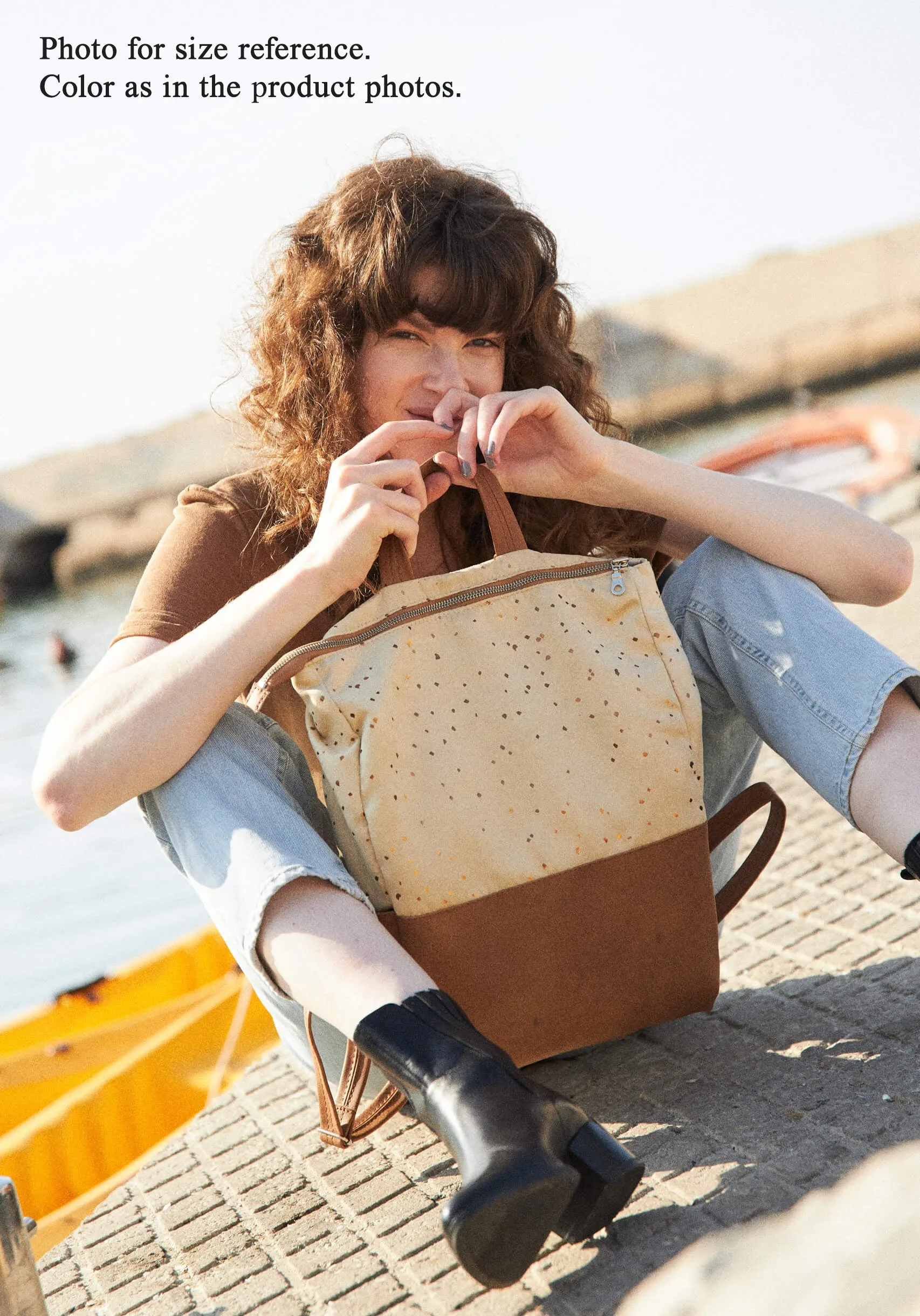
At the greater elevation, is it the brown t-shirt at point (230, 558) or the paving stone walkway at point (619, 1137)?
the brown t-shirt at point (230, 558)

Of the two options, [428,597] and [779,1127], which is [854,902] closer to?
[779,1127]

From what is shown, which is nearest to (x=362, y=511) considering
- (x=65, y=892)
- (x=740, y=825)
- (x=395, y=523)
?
(x=395, y=523)

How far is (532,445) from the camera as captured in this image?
1847 millimetres

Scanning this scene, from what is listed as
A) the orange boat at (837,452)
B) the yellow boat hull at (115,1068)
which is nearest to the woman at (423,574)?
the yellow boat hull at (115,1068)

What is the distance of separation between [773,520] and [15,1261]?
1.31 meters

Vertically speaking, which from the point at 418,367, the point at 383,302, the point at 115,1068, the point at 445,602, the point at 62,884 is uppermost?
the point at 383,302

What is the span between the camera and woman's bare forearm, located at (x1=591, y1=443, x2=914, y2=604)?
171 centimetres

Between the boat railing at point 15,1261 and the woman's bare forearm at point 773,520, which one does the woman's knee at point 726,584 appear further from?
the boat railing at point 15,1261

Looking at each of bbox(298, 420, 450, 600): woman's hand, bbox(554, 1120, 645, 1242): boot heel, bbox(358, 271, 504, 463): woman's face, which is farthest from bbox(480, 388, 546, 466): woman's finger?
bbox(554, 1120, 645, 1242): boot heel

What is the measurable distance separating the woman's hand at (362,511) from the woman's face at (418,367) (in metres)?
0.35

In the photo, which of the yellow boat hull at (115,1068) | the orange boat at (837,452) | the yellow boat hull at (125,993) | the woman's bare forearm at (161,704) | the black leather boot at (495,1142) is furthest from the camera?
the orange boat at (837,452)

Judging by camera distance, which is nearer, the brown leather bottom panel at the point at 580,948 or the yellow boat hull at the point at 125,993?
the brown leather bottom panel at the point at 580,948

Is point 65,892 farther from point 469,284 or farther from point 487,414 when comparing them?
point 487,414

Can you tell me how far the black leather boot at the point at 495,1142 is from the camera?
43.6 inches
